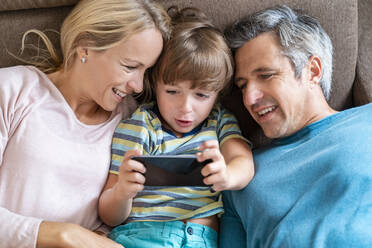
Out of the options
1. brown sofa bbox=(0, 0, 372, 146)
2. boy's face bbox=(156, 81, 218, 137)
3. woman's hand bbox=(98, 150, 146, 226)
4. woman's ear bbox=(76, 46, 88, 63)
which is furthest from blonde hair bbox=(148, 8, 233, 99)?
woman's hand bbox=(98, 150, 146, 226)

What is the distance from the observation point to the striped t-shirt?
141cm

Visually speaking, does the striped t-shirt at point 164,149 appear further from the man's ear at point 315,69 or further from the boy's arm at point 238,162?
the man's ear at point 315,69

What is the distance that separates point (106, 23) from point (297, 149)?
2.54 ft

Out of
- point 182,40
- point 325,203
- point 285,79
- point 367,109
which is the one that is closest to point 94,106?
point 182,40

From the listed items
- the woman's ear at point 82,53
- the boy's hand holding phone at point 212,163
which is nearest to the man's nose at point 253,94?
the boy's hand holding phone at point 212,163

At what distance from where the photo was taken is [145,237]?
136cm

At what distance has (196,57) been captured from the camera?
4.53 feet

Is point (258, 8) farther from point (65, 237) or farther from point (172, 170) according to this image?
point (65, 237)

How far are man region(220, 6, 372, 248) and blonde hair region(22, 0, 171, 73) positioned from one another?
1.03ft

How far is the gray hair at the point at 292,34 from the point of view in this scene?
146 cm

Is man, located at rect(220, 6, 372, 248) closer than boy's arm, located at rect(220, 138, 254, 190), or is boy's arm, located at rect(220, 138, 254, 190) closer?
man, located at rect(220, 6, 372, 248)

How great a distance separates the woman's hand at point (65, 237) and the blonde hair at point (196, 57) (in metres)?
0.57

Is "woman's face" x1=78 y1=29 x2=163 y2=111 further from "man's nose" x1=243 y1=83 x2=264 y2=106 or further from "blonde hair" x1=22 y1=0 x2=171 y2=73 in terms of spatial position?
"man's nose" x1=243 y1=83 x2=264 y2=106

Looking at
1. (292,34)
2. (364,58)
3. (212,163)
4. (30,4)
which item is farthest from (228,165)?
(30,4)
